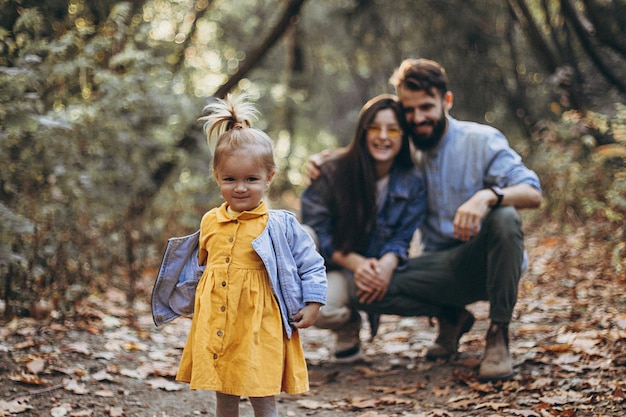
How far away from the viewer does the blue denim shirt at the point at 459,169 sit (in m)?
4.15

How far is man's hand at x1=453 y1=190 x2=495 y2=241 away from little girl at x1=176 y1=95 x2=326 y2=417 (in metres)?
1.31

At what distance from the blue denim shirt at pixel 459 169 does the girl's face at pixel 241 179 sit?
1850 mm

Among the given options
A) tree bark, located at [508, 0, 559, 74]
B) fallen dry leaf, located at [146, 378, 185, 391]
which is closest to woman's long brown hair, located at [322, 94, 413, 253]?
Answer: fallen dry leaf, located at [146, 378, 185, 391]

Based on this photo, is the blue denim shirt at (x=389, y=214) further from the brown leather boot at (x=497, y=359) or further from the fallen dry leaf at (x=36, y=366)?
the fallen dry leaf at (x=36, y=366)

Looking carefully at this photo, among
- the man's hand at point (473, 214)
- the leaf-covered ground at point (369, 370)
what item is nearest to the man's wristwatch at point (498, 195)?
the man's hand at point (473, 214)

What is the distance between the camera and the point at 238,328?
268 centimetres

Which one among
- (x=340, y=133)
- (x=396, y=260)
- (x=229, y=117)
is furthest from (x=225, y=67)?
(x=229, y=117)

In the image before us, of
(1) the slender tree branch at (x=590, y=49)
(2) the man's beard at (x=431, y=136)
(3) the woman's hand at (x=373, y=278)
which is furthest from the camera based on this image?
(1) the slender tree branch at (x=590, y=49)

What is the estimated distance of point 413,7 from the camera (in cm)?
901

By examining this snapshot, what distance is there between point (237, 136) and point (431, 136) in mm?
1923

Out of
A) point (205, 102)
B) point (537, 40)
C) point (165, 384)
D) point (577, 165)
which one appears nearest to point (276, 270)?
point (165, 384)

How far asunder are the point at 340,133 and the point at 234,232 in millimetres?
9134

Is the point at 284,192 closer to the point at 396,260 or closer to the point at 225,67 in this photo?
the point at 225,67

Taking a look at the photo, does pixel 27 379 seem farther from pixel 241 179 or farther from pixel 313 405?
pixel 241 179
